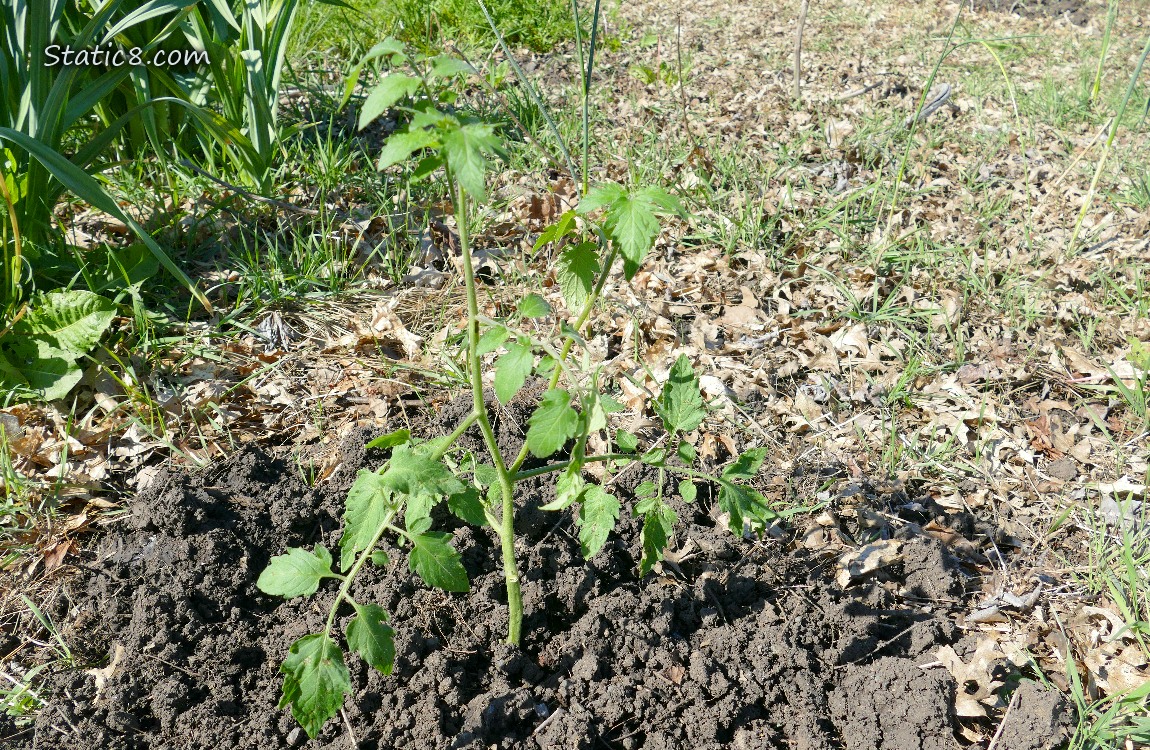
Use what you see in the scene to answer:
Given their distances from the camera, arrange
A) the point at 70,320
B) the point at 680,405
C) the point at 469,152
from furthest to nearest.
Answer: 1. the point at 70,320
2. the point at 680,405
3. the point at 469,152

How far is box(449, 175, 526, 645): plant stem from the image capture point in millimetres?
1388

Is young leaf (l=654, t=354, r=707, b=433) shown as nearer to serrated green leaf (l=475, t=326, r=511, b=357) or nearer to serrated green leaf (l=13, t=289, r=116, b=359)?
serrated green leaf (l=475, t=326, r=511, b=357)

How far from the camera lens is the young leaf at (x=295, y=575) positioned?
152cm

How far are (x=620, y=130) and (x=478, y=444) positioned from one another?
98.4 inches

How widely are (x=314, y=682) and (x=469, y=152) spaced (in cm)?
97

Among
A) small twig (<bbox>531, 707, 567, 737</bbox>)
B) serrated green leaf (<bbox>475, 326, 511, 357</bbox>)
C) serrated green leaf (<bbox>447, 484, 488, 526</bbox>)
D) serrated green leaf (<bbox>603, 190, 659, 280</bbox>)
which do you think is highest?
serrated green leaf (<bbox>603, 190, 659, 280</bbox>)

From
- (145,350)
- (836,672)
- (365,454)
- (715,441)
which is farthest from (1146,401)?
(145,350)

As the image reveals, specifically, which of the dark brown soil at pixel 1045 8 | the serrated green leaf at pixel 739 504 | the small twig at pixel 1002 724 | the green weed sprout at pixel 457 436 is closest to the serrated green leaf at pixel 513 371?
the green weed sprout at pixel 457 436

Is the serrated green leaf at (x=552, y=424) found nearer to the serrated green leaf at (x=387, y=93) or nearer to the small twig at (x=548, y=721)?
the serrated green leaf at (x=387, y=93)

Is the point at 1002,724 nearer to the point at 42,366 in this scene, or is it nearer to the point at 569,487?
the point at 569,487

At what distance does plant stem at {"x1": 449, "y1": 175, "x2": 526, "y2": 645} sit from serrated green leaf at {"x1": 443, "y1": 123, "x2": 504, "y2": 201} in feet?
0.25

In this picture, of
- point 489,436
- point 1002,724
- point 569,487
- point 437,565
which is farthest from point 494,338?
point 1002,724

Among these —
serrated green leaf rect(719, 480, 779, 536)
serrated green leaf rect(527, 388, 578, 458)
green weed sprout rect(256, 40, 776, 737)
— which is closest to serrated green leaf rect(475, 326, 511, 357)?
green weed sprout rect(256, 40, 776, 737)

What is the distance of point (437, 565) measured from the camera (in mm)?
1508
